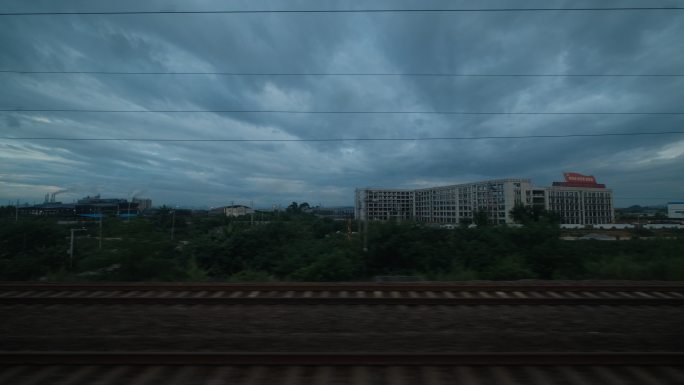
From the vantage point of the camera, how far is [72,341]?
19.2 ft

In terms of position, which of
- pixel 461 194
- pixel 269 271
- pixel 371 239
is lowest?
pixel 269 271

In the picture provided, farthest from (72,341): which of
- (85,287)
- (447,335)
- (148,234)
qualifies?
(148,234)

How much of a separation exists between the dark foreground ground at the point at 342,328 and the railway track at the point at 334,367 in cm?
66

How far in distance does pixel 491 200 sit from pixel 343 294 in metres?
21.7

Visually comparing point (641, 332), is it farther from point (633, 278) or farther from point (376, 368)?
point (633, 278)

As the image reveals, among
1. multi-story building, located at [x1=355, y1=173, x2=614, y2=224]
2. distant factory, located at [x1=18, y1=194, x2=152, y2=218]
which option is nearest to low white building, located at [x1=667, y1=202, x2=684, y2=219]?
multi-story building, located at [x1=355, y1=173, x2=614, y2=224]

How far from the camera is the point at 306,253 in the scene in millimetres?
14719

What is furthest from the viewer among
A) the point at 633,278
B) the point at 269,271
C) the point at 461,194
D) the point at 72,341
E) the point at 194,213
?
the point at 461,194

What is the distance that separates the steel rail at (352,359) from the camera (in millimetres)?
4836

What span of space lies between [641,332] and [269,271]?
12.3 meters

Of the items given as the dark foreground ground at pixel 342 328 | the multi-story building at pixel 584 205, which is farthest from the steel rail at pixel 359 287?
the multi-story building at pixel 584 205

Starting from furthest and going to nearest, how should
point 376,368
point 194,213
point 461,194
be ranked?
point 461,194, point 194,213, point 376,368

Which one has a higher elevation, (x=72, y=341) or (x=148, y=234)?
(x=148, y=234)

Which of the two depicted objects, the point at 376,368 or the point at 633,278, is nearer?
the point at 376,368
